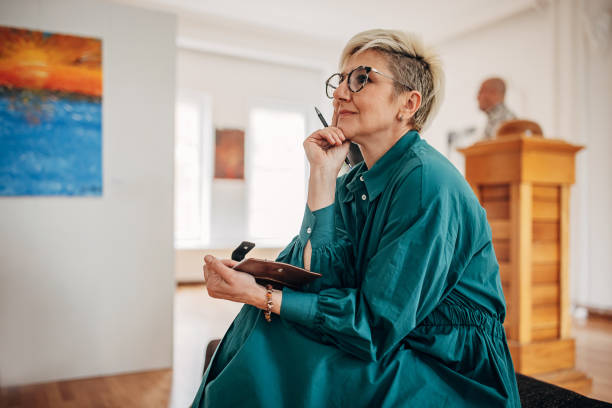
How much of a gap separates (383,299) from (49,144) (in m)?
2.64

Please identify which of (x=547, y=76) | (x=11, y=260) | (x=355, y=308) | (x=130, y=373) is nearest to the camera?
(x=355, y=308)

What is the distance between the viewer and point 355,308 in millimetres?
1103

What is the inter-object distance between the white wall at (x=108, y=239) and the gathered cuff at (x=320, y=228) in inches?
83.1

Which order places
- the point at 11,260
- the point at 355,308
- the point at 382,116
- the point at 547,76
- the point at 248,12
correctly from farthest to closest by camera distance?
1. the point at 248,12
2. the point at 547,76
3. the point at 11,260
4. the point at 382,116
5. the point at 355,308

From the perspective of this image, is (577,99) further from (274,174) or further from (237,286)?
(237,286)

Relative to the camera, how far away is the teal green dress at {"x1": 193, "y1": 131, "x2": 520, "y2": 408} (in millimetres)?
1086

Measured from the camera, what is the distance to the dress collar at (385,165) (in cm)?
132

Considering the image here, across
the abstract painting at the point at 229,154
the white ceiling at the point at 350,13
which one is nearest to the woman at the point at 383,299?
the white ceiling at the point at 350,13

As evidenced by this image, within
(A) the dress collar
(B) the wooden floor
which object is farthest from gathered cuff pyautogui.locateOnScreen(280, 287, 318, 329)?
(B) the wooden floor

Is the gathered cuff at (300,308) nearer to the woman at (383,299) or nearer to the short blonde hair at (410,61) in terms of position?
the woman at (383,299)

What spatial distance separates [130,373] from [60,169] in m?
1.40

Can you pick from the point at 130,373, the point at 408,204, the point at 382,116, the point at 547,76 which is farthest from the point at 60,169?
the point at 547,76

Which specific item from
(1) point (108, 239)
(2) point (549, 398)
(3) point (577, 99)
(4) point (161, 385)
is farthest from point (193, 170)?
(2) point (549, 398)

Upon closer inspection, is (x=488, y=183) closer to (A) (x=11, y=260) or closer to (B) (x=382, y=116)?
(B) (x=382, y=116)
